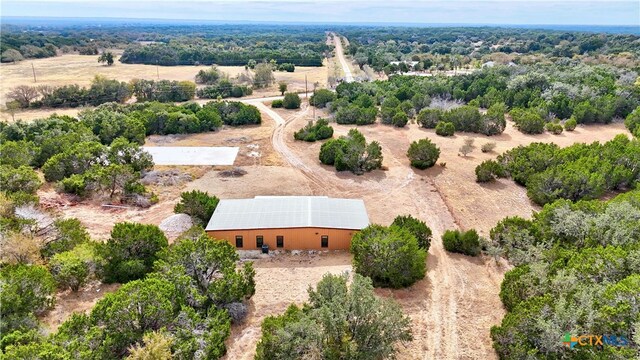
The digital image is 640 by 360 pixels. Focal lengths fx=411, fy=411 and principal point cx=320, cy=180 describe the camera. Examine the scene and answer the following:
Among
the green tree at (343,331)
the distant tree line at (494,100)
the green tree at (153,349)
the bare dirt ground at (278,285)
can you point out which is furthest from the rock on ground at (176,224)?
the distant tree line at (494,100)

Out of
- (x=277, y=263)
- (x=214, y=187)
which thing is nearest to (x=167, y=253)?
(x=277, y=263)

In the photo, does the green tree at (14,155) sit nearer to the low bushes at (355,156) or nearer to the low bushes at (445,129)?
the low bushes at (355,156)

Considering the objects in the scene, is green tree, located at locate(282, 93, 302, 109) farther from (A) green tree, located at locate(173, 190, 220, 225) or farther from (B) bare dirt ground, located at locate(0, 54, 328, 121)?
(A) green tree, located at locate(173, 190, 220, 225)

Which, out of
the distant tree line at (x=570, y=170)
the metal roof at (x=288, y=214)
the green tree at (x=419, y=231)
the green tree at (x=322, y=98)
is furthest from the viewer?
the green tree at (x=322, y=98)

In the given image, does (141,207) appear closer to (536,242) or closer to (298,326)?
(298,326)

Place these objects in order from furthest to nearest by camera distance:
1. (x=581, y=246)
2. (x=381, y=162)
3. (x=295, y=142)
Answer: (x=295, y=142) → (x=381, y=162) → (x=581, y=246)

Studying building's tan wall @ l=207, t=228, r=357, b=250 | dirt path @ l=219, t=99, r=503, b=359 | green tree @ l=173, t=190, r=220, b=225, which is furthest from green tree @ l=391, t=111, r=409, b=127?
green tree @ l=173, t=190, r=220, b=225

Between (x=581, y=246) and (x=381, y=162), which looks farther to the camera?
(x=381, y=162)
